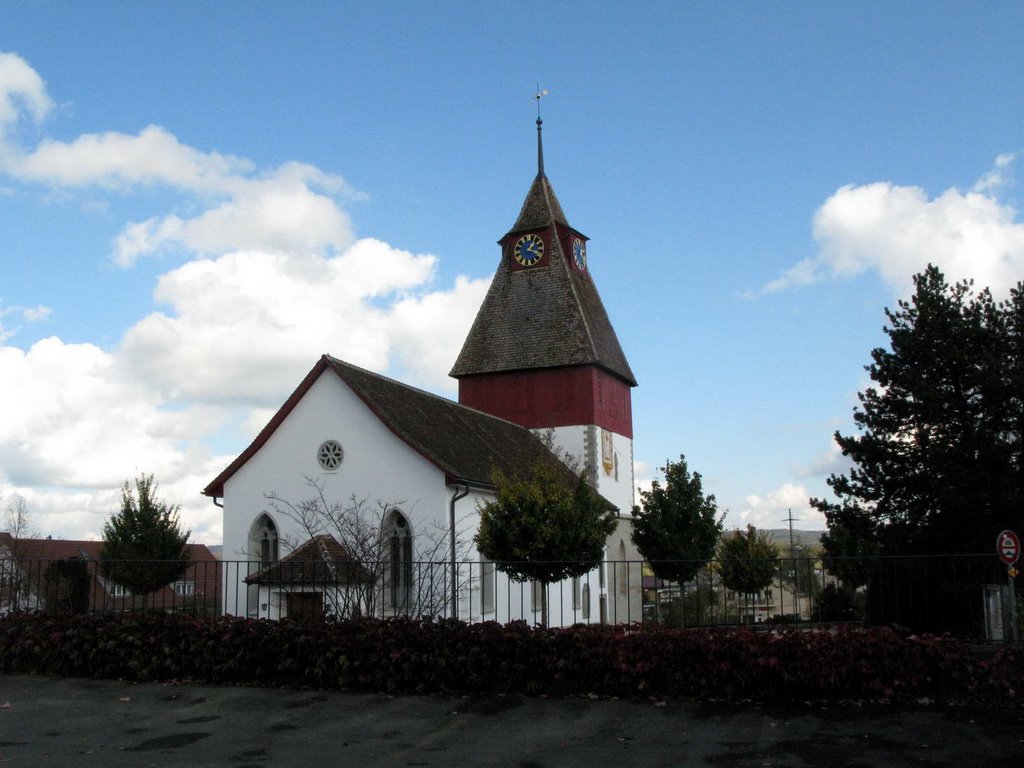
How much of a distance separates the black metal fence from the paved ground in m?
1.76

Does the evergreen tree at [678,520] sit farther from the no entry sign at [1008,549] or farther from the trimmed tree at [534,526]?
the no entry sign at [1008,549]

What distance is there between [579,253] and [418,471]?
A: 1877cm

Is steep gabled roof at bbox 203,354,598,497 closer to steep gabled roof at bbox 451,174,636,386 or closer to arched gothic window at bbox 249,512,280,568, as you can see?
arched gothic window at bbox 249,512,280,568

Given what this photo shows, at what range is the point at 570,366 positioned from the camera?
1428 inches

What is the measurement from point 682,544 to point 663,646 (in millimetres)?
21550

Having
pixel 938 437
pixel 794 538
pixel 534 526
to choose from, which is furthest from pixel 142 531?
pixel 794 538

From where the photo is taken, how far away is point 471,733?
32.0 feet

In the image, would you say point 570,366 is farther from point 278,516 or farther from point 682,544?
point 278,516

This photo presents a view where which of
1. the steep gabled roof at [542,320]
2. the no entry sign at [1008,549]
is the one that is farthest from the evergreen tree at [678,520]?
the no entry sign at [1008,549]

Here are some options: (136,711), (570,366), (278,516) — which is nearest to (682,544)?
(570,366)

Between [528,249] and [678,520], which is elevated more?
[528,249]

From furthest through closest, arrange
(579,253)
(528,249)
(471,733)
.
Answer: (579,253)
(528,249)
(471,733)

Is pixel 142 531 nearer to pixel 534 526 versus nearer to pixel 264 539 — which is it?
pixel 264 539

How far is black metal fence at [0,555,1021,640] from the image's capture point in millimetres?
14266
